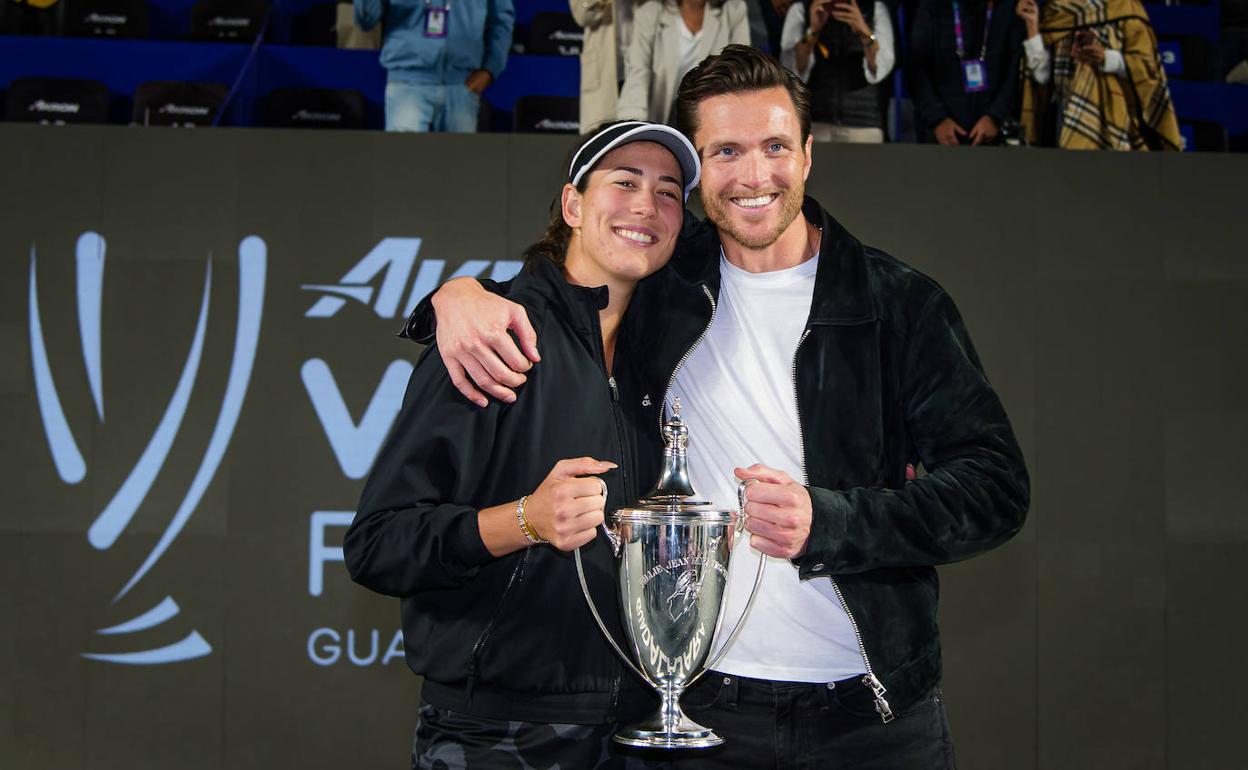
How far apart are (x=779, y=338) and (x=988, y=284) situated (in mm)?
2514

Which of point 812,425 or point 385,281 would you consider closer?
point 812,425

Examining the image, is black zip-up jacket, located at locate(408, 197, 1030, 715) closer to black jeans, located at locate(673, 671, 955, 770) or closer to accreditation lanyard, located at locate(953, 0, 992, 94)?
black jeans, located at locate(673, 671, 955, 770)

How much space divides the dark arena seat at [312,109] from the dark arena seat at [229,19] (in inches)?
26.6

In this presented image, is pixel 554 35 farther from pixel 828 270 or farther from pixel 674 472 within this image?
pixel 674 472

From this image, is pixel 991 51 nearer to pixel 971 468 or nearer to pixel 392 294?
pixel 392 294

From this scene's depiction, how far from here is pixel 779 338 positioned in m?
1.81

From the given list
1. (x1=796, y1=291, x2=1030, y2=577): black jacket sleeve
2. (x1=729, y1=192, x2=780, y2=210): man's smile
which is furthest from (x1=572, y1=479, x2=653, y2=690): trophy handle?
(x1=729, y1=192, x2=780, y2=210): man's smile

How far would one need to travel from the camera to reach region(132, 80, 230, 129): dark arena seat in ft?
15.7

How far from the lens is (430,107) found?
4375 mm

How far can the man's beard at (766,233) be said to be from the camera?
1.80m

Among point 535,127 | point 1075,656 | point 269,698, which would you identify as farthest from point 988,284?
point 269,698

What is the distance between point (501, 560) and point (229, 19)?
4710 mm

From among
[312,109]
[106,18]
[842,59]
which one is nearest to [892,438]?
[842,59]

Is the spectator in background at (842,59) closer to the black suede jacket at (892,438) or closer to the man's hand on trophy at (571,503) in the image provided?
the black suede jacket at (892,438)
